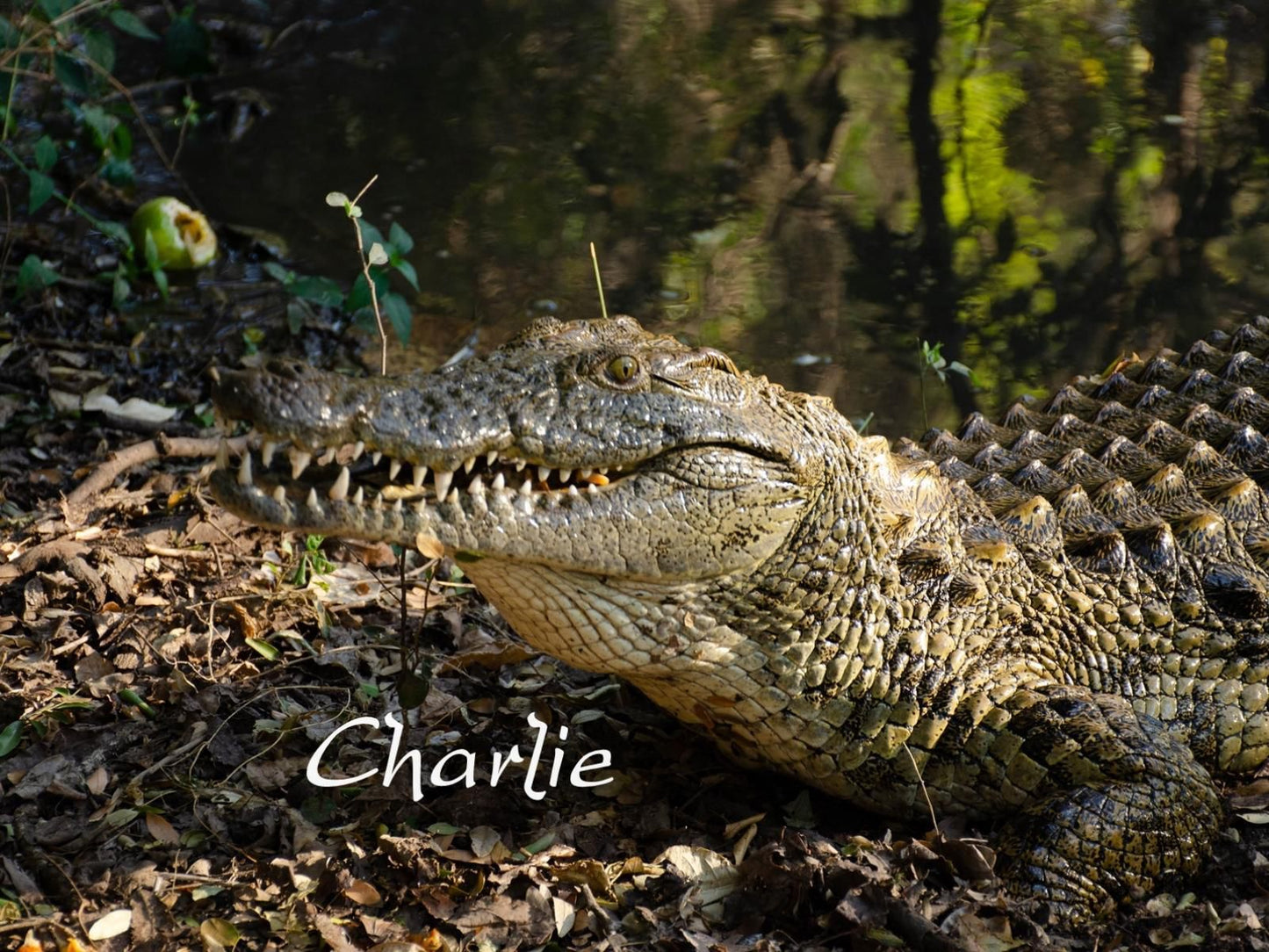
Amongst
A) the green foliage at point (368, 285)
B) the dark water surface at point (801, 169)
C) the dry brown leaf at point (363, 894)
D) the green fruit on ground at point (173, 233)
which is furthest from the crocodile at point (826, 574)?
the green fruit on ground at point (173, 233)

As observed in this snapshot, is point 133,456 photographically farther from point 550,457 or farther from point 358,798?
point 550,457

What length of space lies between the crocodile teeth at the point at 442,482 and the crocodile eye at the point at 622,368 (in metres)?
0.53

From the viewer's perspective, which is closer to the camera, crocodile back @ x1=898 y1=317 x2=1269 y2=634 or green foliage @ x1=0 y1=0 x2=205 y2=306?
crocodile back @ x1=898 y1=317 x2=1269 y2=634

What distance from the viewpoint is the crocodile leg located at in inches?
132

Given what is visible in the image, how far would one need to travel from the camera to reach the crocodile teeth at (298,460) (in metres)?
3.02

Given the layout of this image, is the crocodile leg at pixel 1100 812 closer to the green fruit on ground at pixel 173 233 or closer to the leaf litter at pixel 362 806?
the leaf litter at pixel 362 806

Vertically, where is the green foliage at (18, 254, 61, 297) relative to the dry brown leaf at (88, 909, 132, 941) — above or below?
above

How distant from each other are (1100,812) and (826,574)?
932mm

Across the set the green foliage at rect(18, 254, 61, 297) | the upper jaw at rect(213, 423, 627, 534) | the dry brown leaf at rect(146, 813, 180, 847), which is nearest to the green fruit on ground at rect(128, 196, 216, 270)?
the green foliage at rect(18, 254, 61, 297)

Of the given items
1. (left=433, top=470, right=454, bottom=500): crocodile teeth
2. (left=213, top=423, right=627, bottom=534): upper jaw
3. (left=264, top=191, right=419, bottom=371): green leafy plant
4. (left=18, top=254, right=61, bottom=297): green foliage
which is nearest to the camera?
(left=213, top=423, right=627, bottom=534): upper jaw

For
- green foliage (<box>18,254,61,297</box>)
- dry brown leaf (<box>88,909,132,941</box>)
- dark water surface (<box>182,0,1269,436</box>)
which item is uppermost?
green foliage (<box>18,254,61,297</box>)

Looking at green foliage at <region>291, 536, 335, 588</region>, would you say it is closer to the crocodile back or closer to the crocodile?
the crocodile

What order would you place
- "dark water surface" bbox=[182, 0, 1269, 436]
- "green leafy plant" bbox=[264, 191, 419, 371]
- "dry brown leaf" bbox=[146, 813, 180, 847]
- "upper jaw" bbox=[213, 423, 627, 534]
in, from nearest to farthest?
"upper jaw" bbox=[213, 423, 627, 534] → "dry brown leaf" bbox=[146, 813, 180, 847] → "green leafy plant" bbox=[264, 191, 419, 371] → "dark water surface" bbox=[182, 0, 1269, 436]

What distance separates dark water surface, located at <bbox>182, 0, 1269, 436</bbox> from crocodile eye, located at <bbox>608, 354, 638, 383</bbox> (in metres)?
3.10
